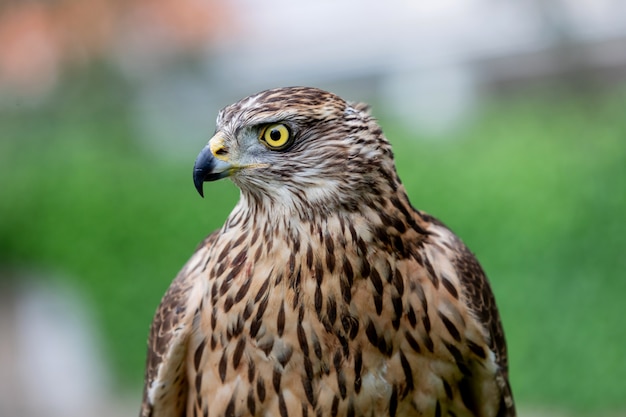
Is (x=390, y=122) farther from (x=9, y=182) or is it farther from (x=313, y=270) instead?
(x=313, y=270)

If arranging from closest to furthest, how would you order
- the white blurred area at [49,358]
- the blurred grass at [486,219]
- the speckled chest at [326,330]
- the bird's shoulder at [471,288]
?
the speckled chest at [326,330] → the bird's shoulder at [471,288] → the blurred grass at [486,219] → the white blurred area at [49,358]

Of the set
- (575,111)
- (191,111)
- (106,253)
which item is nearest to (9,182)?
(106,253)

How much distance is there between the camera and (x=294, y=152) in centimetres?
295

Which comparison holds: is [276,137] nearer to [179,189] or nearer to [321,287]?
[321,287]

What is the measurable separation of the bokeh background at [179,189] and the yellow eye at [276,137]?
5.89 meters

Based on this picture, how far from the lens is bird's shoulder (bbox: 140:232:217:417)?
10.7ft

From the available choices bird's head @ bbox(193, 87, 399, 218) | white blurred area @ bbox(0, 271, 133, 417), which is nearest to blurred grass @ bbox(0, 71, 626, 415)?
white blurred area @ bbox(0, 271, 133, 417)

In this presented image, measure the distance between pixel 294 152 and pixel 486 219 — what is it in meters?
6.03

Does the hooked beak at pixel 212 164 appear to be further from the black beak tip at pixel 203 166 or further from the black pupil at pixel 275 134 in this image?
the black pupil at pixel 275 134

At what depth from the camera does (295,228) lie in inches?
117

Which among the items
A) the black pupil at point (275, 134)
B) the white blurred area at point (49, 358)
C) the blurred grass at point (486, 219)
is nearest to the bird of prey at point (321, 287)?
the black pupil at point (275, 134)

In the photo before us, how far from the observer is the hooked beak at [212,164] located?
2.87 meters

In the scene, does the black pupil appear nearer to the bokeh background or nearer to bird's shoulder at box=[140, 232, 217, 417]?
bird's shoulder at box=[140, 232, 217, 417]

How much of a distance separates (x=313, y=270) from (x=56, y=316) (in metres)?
8.27
